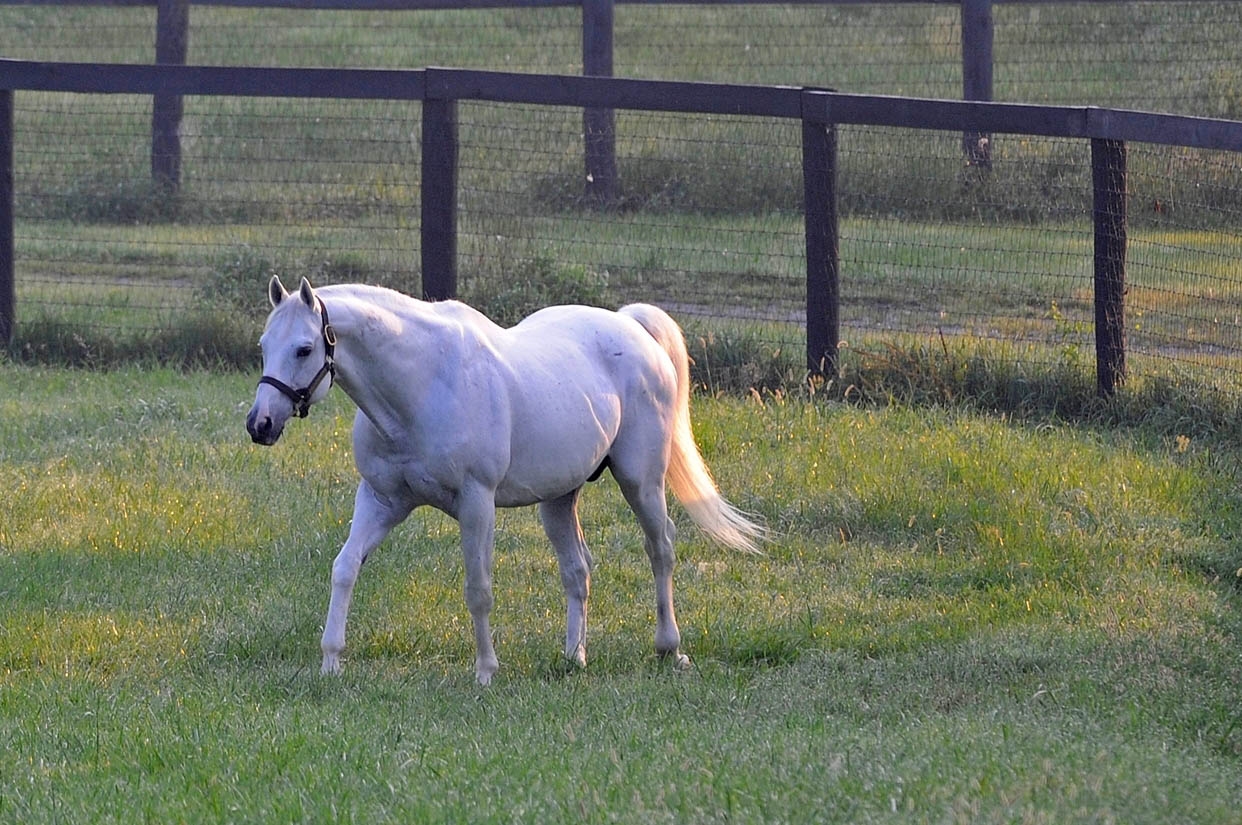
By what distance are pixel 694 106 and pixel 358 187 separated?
245 inches

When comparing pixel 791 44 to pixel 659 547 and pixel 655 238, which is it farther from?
pixel 659 547

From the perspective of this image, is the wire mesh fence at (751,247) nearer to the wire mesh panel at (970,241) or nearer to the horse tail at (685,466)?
the wire mesh panel at (970,241)

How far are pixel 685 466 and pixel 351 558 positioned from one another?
1.66 m

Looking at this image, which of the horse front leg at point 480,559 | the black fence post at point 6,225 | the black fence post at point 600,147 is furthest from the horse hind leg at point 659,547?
the black fence post at point 600,147

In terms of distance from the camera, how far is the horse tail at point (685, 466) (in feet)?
22.6

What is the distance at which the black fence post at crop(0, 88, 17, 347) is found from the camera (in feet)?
38.0

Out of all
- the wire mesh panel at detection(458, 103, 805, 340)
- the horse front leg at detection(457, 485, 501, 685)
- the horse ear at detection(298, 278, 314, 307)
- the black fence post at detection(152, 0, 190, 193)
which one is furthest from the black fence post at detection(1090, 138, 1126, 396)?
the black fence post at detection(152, 0, 190, 193)

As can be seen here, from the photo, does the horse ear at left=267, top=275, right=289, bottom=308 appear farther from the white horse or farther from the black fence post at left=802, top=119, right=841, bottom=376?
the black fence post at left=802, top=119, right=841, bottom=376

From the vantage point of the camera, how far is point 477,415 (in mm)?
5930

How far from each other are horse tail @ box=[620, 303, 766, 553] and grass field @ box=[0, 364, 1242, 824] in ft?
0.96

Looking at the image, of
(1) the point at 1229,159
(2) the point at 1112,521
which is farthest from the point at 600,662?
(1) the point at 1229,159

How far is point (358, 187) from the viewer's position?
16.3 meters

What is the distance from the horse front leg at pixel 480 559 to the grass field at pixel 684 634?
0.38 ft

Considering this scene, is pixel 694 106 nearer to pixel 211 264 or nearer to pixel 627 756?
pixel 211 264
